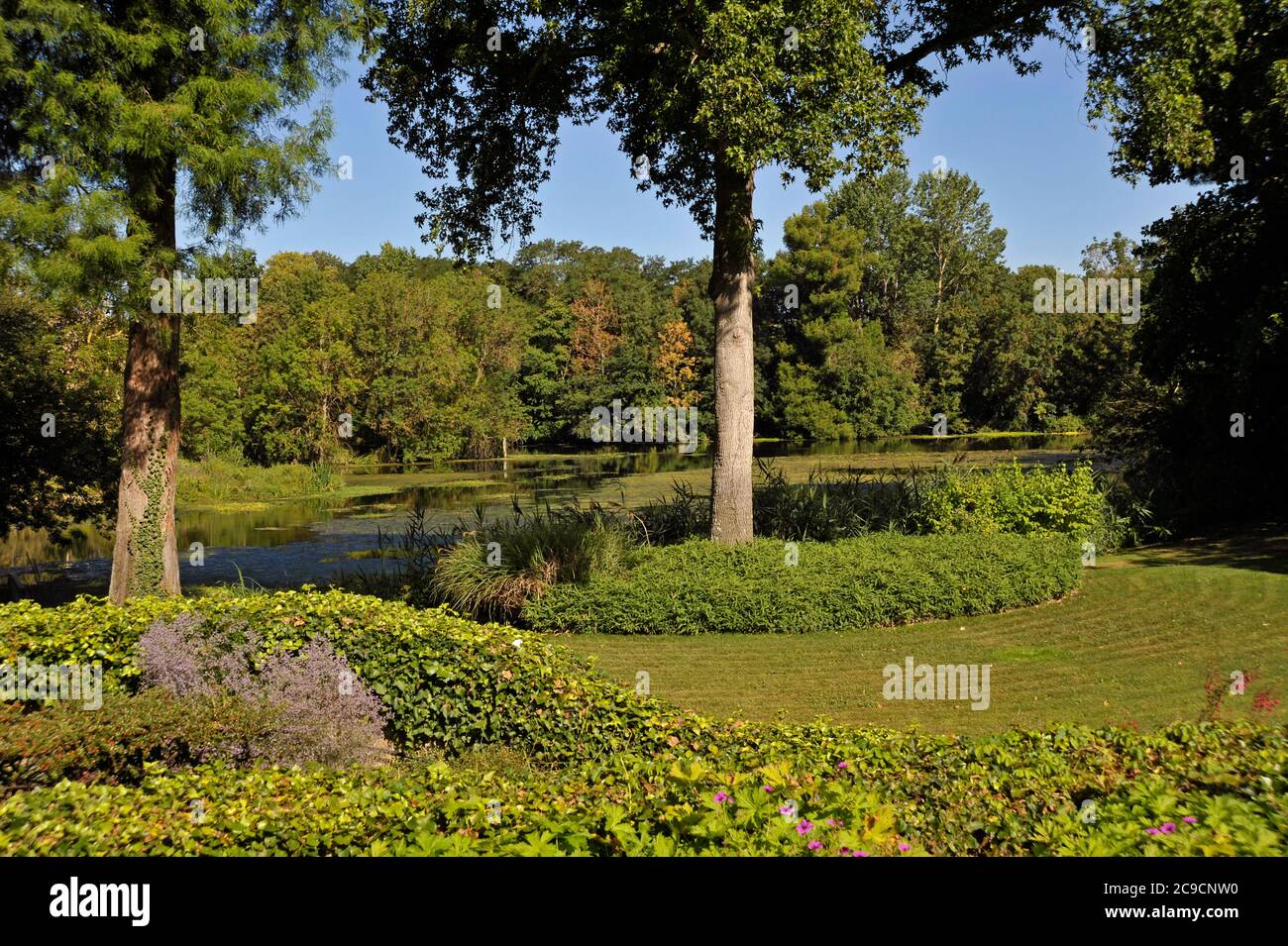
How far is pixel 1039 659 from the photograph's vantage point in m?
8.60

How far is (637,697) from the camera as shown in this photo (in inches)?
231

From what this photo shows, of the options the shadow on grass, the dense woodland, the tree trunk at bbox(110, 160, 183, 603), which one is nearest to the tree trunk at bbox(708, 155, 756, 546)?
the shadow on grass

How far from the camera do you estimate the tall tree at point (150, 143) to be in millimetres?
9117

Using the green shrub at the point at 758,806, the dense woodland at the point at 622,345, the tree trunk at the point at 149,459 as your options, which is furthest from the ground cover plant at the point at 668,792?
the dense woodland at the point at 622,345

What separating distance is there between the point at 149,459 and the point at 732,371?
22.7 ft

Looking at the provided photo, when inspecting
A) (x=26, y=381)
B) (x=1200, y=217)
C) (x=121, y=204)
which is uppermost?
(x=1200, y=217)

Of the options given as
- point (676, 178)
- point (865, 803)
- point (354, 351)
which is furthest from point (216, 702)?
point (354, 351)

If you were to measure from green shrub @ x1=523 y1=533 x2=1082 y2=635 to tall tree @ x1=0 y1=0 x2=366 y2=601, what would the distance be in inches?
186

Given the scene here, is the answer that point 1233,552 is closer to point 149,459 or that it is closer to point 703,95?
point 703,95

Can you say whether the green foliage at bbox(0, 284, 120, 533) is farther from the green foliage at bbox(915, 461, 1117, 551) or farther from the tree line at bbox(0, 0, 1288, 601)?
the green foliage at bbox(915, 461, 1117, 551)

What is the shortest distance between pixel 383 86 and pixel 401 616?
9055 millimetres

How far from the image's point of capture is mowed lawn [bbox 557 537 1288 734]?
23.4 feet

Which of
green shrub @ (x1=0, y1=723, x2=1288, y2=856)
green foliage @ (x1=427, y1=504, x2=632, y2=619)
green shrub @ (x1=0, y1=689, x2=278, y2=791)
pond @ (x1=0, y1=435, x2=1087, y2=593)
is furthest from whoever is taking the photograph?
pond @ (x1=0, y1=435, x2=1087, y2=593)

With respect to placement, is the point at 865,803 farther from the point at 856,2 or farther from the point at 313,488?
Answer: the point at 313,488
